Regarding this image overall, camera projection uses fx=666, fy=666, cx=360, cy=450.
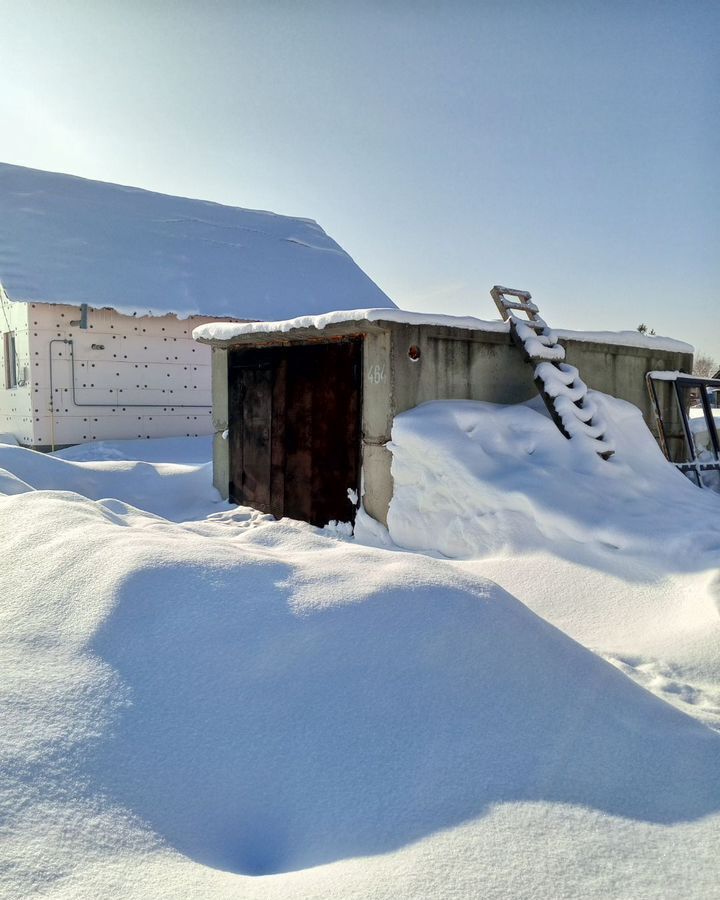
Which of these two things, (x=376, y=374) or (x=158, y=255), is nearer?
(x=376, y=374)

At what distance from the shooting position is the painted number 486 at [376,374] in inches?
235

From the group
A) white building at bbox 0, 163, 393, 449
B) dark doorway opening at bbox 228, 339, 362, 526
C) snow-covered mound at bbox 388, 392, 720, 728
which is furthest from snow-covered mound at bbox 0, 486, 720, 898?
white building at bbox 0, 163, 393, 449

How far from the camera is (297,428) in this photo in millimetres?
7055

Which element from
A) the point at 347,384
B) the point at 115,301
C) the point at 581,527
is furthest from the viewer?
the point at 115,301

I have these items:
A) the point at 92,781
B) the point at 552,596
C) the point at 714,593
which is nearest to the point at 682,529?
the point at 714,593

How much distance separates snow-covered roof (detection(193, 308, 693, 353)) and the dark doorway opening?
0.95 feet

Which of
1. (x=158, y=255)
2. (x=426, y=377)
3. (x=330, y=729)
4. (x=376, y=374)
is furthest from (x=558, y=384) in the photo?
(x=158, y=255)

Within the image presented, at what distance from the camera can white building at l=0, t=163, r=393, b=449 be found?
41.0 feet

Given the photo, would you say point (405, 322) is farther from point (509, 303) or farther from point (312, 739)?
point (312, 739)

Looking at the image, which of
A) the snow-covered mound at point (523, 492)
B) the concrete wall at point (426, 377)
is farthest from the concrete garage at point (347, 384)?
the snow-covered mound at point (523, 492)

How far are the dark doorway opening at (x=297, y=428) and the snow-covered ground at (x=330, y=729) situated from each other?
296cm

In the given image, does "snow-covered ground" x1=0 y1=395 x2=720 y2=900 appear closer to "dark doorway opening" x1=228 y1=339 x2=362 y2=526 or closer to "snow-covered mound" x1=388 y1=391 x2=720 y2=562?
"snow-covered mound" x1=388 y1=391 x2=720 y2=562

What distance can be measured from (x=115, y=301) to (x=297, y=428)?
24.7 ft

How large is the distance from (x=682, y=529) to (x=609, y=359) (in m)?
2.93
